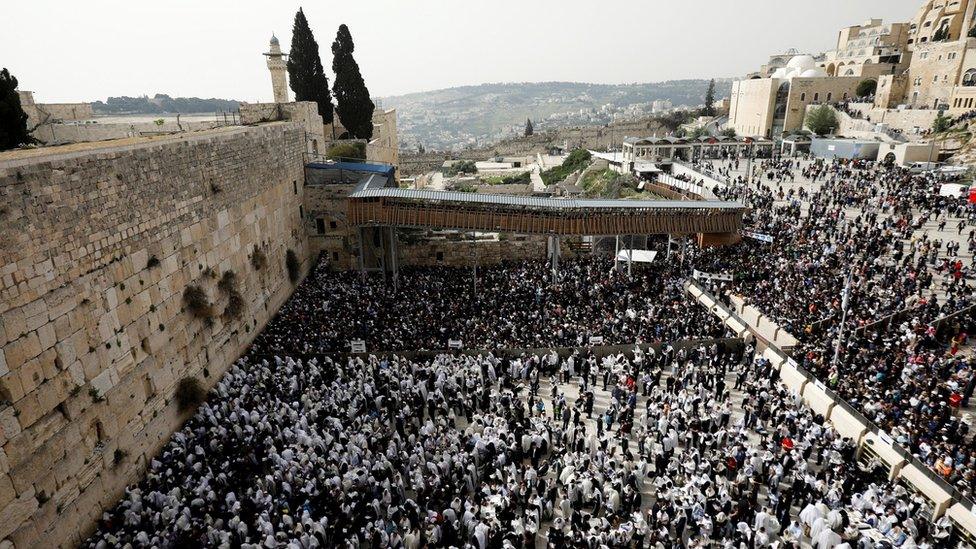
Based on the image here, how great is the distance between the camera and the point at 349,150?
27.3 m

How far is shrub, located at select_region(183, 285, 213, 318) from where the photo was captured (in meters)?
13.6

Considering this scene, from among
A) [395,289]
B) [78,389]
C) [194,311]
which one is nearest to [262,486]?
[78,389]

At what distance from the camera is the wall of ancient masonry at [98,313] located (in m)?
8.88

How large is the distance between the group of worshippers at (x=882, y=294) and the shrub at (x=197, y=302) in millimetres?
15459

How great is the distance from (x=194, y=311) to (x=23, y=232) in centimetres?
513

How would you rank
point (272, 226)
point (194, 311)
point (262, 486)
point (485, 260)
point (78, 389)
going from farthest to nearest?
point (485, 260) < point (272, 226) < point (194, 311) < point (262, 486) < point (78, 389)

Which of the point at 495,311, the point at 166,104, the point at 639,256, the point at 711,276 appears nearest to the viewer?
the point at 495,311

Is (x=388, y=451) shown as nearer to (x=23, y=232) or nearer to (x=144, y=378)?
(x=144, y=378)

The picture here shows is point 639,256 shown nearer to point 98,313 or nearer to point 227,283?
point 227,283

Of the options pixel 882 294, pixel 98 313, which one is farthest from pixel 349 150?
pixel 882 294

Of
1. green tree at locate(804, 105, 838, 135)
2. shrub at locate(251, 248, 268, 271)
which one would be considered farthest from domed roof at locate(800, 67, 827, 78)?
shrub at locate(251, 248, 268, 271)

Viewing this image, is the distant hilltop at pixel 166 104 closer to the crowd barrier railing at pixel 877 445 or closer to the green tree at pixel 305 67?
the green tree at pixel 305 67

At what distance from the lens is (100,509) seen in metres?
10.6

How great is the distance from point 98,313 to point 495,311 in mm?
10612
